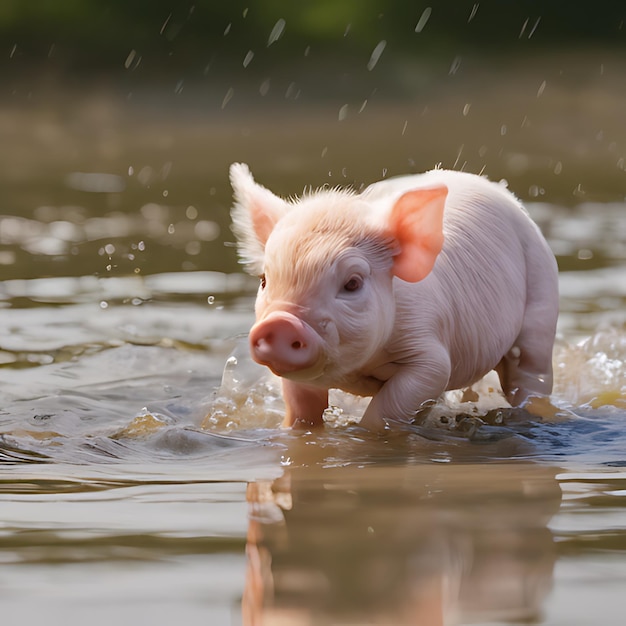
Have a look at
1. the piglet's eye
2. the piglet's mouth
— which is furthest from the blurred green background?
the piglet's mouth

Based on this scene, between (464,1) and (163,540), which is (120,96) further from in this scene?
(163,540)

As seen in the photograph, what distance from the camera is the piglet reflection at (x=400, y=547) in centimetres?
197

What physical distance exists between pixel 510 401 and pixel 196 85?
9519mm

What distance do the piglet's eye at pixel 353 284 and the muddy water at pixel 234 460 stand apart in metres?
0.43

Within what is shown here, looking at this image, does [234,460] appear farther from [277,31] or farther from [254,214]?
[277,31]

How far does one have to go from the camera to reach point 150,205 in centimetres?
861

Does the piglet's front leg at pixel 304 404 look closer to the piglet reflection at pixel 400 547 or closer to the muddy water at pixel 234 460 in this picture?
the muddy water at pixel 234 460

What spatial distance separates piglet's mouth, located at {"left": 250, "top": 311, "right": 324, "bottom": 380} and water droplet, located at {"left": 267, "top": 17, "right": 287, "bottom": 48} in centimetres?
1087

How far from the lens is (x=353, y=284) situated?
11.2 feet

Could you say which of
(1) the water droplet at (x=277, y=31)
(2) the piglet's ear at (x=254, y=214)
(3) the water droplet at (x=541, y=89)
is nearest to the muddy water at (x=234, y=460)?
(2) the piglet's ear at (x=254, y=214)

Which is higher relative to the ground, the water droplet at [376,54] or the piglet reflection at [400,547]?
the water droplet at [376,54]

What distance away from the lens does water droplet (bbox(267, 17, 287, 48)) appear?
13.7 meters

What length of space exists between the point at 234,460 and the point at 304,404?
0.52 m

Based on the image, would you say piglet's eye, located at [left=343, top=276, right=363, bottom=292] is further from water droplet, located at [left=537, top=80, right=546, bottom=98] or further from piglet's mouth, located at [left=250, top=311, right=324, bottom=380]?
water droplet, located at [left=537, top=80, right=546, bottom=98]
